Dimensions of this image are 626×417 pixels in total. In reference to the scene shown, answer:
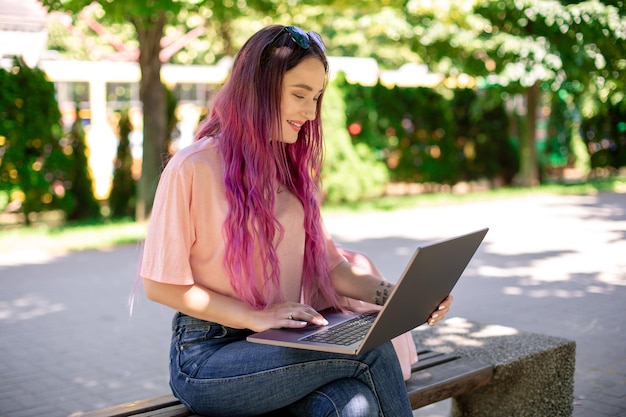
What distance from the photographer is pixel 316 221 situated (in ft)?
9.39

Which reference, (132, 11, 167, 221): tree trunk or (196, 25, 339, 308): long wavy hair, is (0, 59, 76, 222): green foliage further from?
(196, 25, 339, 308): long wavy hair

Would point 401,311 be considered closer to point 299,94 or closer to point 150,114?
point 299,94

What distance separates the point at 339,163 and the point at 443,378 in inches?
455

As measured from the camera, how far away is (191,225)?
251 cm

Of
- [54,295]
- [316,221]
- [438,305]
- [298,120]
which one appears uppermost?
[298,120]

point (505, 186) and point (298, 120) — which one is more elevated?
point (298, 120)

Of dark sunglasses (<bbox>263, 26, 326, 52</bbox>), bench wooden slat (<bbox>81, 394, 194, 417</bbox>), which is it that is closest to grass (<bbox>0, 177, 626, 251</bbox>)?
bench wooden slat (<bbox>81, 394, 194, 417</bbox>)

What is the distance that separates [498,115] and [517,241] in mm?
8081

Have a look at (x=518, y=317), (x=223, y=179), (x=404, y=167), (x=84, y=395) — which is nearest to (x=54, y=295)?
(x=84, y=395)

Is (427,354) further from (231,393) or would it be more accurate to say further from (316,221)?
(231,393)

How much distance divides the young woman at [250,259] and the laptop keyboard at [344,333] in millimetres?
55

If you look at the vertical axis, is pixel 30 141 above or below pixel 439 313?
above

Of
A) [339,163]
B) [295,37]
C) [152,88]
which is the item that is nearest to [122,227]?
[152,88]

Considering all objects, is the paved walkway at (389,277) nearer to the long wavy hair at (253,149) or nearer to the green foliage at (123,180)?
the long wavy hair at (253,149)
